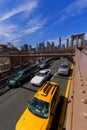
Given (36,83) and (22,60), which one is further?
(22,60)

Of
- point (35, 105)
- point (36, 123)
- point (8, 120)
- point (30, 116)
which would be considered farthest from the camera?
point (8, 120)

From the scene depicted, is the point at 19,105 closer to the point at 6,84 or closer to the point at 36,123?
the point at 36,123

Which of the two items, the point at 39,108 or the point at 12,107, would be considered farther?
the point at 12,107

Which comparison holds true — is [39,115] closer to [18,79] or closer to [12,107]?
[12,107]

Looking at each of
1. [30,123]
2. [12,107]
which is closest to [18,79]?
[12,107]

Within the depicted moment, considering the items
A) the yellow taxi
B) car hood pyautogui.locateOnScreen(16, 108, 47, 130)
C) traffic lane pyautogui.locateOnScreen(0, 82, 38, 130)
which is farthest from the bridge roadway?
car hood pyautogui.locateOnScreen(16, 108, 47, 130)

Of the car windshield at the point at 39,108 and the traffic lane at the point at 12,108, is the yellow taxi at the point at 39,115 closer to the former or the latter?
the car windshield at the point at 39,108

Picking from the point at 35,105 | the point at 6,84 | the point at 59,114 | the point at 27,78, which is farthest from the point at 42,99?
the point at 27,78
